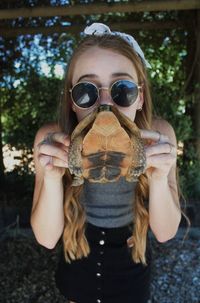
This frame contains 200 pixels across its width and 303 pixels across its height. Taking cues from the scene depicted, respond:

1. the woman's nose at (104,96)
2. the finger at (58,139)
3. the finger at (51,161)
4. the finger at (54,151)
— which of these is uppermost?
the woman's nose at (104,96)

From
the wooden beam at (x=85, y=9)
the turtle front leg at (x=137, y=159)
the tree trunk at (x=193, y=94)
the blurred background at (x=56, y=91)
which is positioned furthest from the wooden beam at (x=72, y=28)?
the turtle front leg at (x=137, y=159)

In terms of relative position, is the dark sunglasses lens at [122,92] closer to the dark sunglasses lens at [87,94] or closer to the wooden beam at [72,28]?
the dark sunglasses lens at [87,94]

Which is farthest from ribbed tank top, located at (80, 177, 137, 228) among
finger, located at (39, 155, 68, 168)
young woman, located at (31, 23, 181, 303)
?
finger, located at (39, 155, 68, 168)

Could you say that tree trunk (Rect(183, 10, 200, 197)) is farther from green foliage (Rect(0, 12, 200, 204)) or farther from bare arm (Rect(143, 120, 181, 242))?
bare arm (Rect(143, 120, 181, 242))

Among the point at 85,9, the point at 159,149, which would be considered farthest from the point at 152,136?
the point at 85,9

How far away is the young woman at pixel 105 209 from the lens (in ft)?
5.24

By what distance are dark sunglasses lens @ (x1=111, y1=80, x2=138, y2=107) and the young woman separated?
0.41ft

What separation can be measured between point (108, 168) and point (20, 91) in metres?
3.32

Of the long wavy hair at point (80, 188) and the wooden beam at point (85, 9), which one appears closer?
the long wavy hair at point (80, 188)

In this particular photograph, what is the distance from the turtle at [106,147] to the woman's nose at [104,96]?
0.08 meters

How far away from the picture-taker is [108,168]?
4.44 feet

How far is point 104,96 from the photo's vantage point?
1.40 m

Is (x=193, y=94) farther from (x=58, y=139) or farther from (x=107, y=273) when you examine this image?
(x=58, y=139)

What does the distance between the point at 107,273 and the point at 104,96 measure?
76cm
